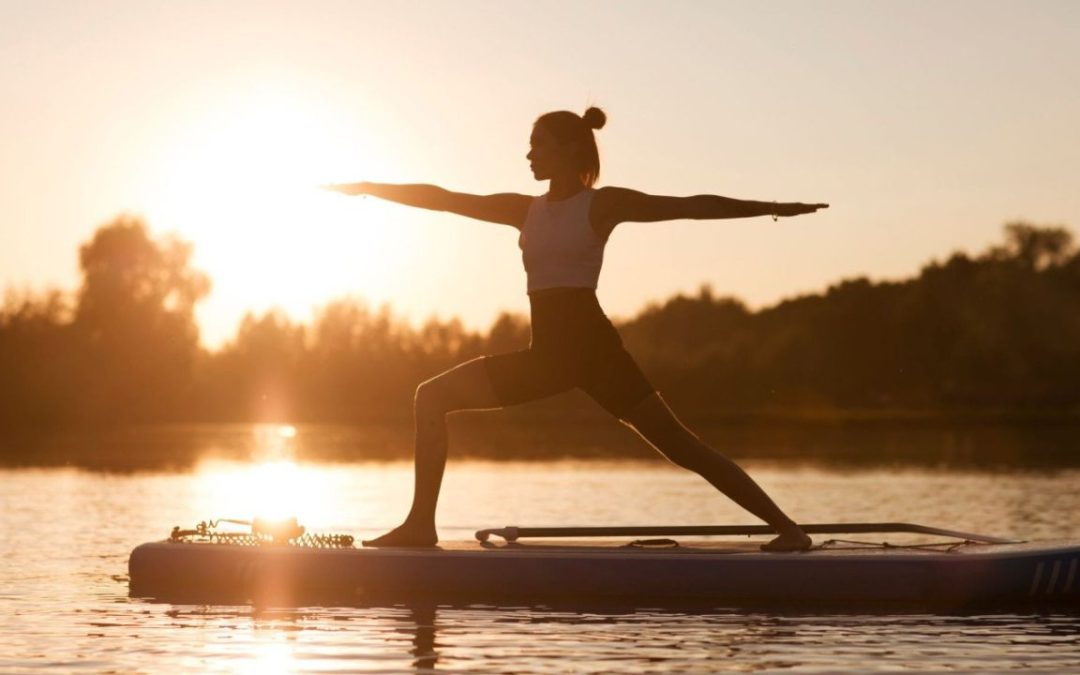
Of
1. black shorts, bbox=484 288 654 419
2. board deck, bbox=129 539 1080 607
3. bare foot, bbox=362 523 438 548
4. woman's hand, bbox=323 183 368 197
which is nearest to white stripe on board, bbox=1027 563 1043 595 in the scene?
board deck, bbox=129 539 1080 607

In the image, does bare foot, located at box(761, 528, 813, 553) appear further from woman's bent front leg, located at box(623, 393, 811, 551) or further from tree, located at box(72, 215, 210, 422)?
tree, located at box(72, 215, 210, 422)

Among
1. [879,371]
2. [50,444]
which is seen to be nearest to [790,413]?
[879,371]

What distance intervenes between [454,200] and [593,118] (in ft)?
3.49

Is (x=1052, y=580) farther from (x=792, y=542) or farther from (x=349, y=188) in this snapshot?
(x=349, y=188)

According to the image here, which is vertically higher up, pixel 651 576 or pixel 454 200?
pixel 454 200

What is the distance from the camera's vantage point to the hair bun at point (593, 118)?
1097 cm

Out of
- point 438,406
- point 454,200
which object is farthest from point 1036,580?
point 454,200

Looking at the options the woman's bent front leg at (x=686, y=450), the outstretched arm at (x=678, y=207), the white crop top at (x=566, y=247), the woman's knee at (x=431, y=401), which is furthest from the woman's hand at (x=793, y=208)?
the woman's knee at (x=431, y=401)

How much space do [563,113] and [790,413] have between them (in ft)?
320

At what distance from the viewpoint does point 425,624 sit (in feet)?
33.7

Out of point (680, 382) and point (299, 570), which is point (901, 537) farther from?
point (680, 382)

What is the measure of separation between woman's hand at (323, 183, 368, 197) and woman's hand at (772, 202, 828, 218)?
2657 mm

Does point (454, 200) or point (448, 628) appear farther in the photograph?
point (454, 200)

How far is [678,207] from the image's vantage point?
35.0ft
